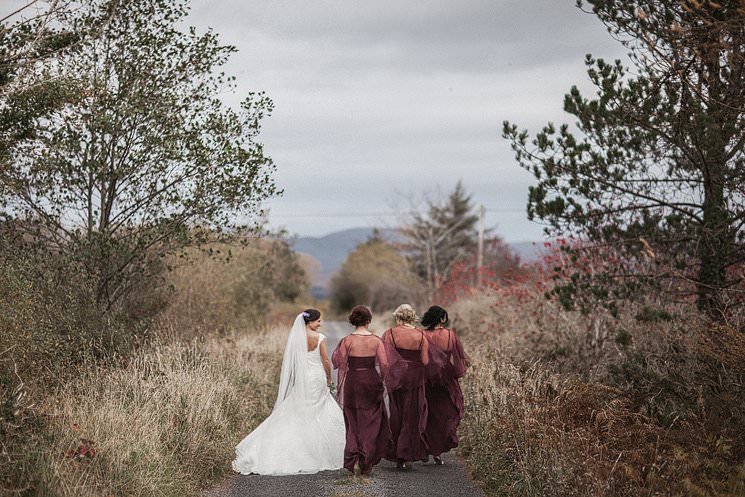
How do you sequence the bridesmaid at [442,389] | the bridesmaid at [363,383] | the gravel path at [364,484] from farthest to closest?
the bridesmaid at [442,389] < the bridesmaid at [363,383] < the gravel path at [364,484]

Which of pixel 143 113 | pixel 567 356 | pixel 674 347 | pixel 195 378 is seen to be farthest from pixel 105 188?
pixel 674 347

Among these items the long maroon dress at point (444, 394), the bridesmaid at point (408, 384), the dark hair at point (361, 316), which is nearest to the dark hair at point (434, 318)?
the long maroon dress at point (444, 394)

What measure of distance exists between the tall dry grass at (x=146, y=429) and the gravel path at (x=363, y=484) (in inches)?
20.3

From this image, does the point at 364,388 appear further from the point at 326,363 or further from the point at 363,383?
the point at 326,363

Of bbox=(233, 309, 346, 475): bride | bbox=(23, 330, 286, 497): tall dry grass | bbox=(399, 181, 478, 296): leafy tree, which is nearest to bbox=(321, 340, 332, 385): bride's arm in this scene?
bbox=(233, 309, 346, 475): bride

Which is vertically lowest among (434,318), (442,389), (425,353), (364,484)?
(364,484)

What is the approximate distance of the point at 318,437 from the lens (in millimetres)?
11102

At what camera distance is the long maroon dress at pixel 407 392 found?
432 inches

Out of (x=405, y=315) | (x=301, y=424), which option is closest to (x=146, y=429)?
(x=301, y=424)

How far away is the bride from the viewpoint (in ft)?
35.1

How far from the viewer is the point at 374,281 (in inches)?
2442

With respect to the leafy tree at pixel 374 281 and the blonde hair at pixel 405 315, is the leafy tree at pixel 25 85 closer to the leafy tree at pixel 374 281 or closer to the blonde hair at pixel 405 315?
the blonde hair at pixel 405 315

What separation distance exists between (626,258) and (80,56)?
966cm

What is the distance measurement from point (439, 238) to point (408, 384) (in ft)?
121
